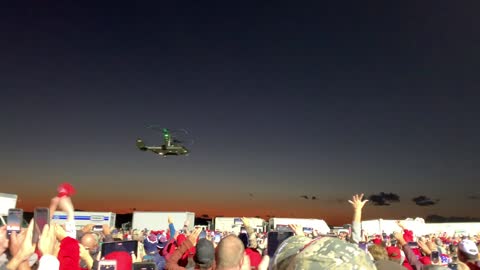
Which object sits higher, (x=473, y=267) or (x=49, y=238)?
(x=49, y=238)

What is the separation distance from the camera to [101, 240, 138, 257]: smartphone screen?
5.73m

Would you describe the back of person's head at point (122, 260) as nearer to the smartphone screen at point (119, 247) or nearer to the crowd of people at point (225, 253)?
the crowd of people at point (225, 253)

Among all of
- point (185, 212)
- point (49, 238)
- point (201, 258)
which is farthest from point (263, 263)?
point (185, 212)

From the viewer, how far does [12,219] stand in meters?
3.88

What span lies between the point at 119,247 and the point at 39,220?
2788 millimetres

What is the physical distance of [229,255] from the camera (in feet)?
11.0

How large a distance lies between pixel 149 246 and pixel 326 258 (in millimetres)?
12600

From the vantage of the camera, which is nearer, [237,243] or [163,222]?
[237,243]

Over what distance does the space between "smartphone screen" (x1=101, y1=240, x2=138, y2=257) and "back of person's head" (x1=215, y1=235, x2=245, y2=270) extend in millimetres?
2916

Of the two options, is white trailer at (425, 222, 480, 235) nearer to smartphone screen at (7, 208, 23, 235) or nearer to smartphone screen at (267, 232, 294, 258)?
smartphone screen at (267, 232, 294, 258)

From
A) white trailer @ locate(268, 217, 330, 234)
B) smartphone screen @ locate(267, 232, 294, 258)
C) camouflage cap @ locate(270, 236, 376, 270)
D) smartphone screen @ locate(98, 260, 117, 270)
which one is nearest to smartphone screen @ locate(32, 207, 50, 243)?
smartphone screen @ locate(98, 260, 117, 270)

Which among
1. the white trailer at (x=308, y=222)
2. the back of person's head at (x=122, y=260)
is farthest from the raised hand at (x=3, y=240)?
the white trailer at (x=308, y=222)

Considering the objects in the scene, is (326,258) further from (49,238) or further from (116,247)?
(116,247)

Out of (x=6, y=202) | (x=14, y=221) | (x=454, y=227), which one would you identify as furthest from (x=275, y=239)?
(x=454, y=227)
